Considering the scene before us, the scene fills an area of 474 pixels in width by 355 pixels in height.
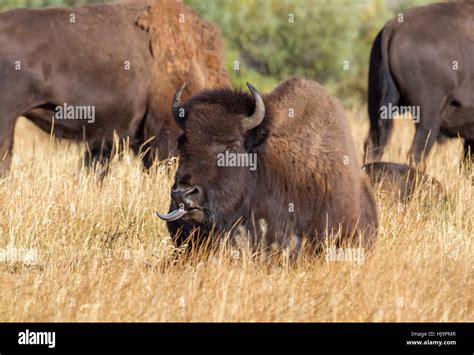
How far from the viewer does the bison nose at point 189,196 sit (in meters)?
6.36

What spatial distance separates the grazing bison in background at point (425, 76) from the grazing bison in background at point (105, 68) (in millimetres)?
1934

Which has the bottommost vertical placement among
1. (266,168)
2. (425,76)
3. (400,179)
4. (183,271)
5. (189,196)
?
(183,271)

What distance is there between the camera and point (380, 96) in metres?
11.8

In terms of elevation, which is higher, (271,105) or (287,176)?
(271,105)

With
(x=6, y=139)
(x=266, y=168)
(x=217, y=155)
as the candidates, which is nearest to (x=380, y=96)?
(x=6, y=139)

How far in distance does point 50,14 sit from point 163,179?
2.40m

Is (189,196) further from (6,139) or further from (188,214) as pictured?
(6,139)

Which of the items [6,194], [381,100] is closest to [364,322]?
[6,194]

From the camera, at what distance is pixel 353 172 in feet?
23.0

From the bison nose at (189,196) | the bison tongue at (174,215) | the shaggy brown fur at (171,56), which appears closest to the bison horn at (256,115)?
the bison nose at (189,196)

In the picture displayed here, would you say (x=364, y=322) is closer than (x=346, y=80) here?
Yes

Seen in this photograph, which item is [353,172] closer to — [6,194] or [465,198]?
[465,198]

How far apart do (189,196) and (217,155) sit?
362 millimetres

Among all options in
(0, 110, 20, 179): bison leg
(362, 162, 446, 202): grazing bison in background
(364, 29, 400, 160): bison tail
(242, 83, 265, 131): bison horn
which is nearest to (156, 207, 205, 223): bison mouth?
(242, 83, 265, 131): bison horn
